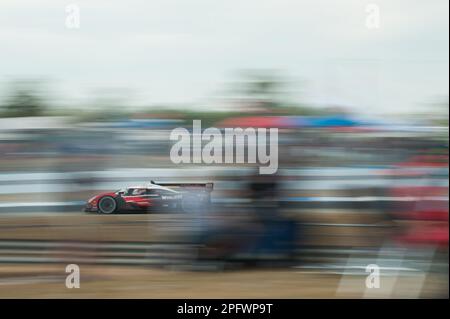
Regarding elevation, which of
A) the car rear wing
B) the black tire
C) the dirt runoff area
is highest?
the car rear wing

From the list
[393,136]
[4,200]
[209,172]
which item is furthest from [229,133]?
[4,200]

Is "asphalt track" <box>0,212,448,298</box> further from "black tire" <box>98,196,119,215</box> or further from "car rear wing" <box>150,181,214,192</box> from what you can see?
"car rear wing" <box>150,181,214,192</box>

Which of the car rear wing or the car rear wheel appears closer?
the car rear wing

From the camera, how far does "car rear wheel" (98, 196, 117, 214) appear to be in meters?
6.59

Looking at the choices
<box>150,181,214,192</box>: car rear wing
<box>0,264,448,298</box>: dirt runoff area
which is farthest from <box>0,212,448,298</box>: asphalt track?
<box>150,181,214,192</box>: car rear wing

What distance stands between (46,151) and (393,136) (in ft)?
7.89

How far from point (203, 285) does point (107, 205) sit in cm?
84

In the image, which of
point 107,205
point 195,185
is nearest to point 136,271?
point 107,205

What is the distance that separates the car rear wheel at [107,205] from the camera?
659 cm

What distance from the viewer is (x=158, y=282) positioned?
6.62 metres

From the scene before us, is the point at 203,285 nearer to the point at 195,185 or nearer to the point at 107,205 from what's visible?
the point at 195,185

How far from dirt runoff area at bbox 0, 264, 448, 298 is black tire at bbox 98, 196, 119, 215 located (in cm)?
38

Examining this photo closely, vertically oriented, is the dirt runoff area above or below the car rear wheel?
below

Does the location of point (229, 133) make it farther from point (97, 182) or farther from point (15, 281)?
A: point (15, 281)
